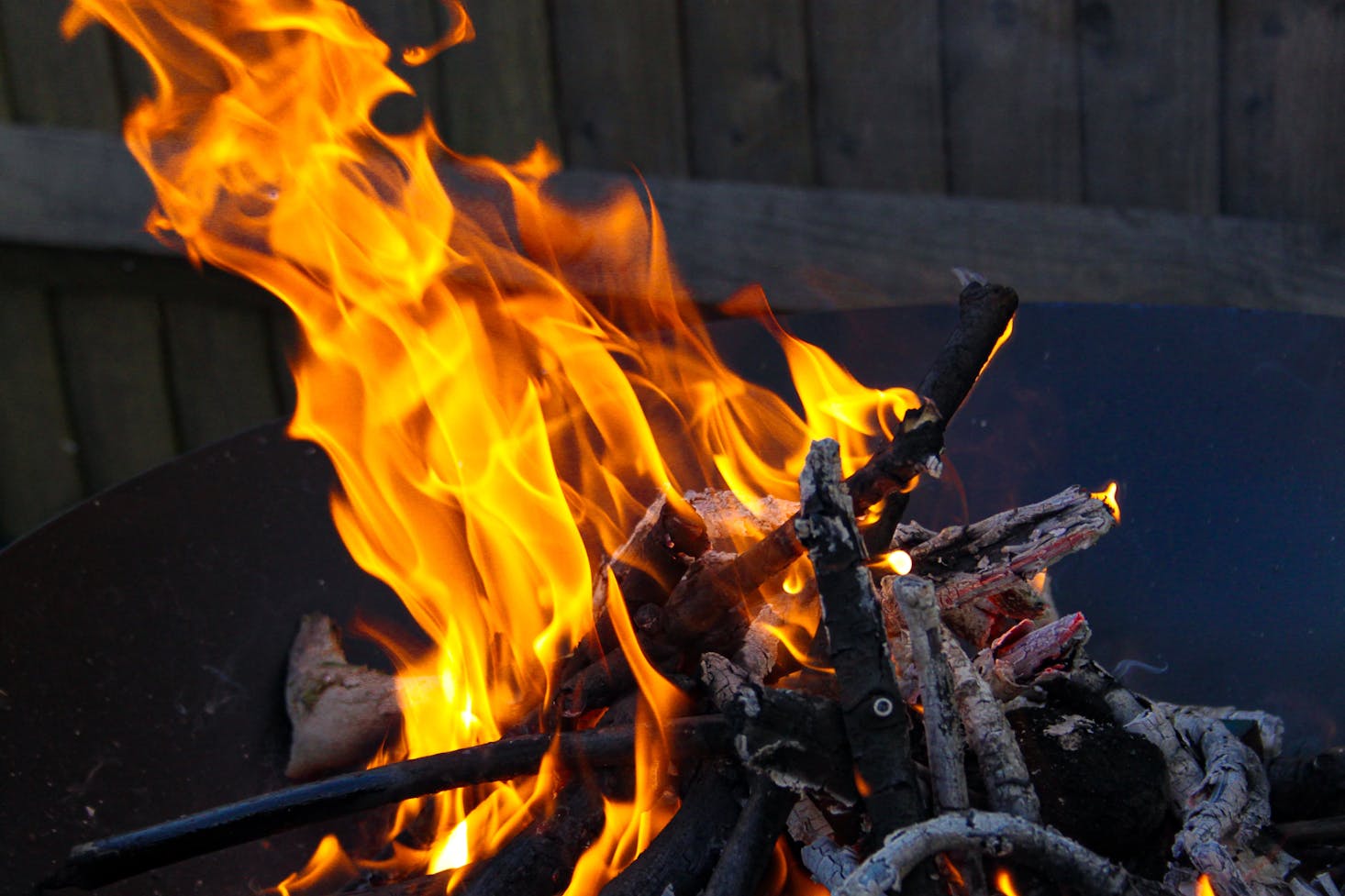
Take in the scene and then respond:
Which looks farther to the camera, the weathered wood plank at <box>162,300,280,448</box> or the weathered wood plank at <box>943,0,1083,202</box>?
the weathered wood plank at <box>162,300,280,448</box>

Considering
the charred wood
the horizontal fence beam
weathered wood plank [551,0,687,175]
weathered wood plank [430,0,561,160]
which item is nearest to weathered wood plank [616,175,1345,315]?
the horizontal fence beam

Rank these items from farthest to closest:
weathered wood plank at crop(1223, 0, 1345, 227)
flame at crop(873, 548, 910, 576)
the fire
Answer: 1. weathered wood plank at crop(1223, 0, 1345, 227)
2. the fire
3. flame at crop(873, 548, 910, 576)

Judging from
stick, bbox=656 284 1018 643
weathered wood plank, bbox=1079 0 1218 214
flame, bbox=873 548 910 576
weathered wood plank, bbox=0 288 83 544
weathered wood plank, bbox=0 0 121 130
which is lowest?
weathered wood plank, bbox=0 288 83 544

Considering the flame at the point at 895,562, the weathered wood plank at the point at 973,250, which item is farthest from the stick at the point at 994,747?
the weathered wood plank at the point at 973,250

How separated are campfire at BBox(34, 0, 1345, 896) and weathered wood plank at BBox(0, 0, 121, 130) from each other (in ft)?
2.63

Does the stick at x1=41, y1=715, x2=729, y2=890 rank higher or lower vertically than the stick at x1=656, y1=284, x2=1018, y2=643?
lower

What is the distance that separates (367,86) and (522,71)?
92cm

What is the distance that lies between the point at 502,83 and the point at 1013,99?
1140 mm

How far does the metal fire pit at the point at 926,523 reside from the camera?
1456mm

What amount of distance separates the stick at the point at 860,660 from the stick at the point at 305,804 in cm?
14

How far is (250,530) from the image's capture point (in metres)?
1.72

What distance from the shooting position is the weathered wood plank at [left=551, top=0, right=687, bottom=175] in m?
2.63

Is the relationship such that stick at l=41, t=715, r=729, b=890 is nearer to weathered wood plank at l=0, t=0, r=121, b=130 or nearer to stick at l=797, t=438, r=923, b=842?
stick at l=797, t=438, r=923, b=842

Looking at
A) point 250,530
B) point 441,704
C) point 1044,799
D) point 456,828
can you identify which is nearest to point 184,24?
point 250,530
